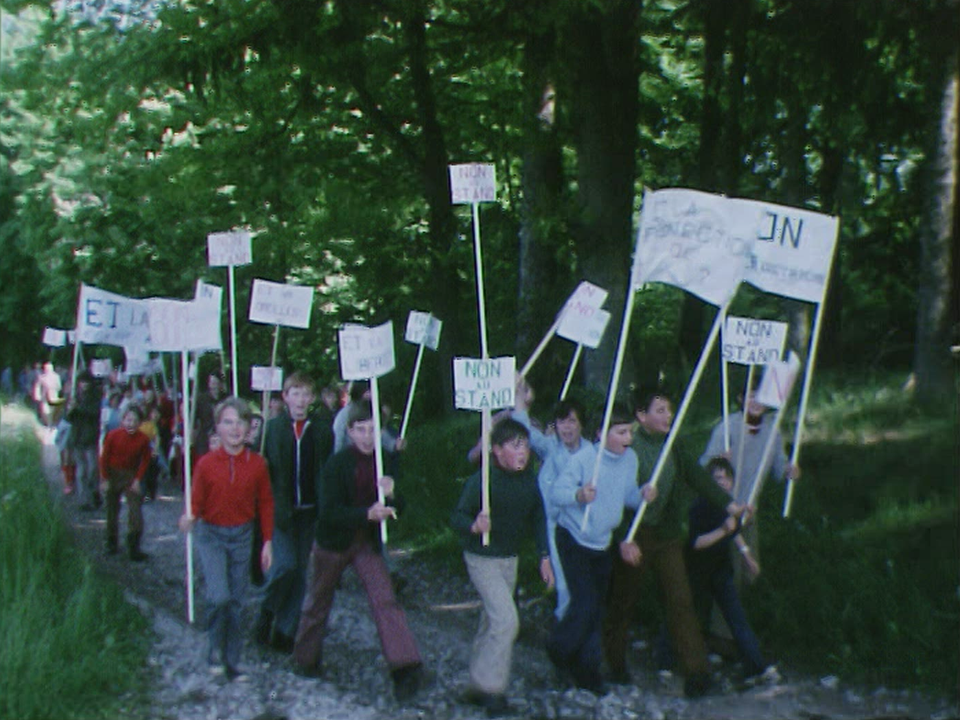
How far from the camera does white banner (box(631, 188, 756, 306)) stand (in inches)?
332

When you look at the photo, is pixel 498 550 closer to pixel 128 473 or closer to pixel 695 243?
pixel 695 243

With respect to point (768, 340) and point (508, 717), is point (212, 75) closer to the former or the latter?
point (768, 340)

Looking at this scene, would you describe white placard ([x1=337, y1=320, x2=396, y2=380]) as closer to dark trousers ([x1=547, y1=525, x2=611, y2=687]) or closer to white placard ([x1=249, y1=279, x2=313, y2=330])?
dark trousers ([x1=547, y1=525, x2=611, y2=687])

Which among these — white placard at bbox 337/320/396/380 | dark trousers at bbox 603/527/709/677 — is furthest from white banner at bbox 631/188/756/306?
white placard at bbox 337/320/396/380

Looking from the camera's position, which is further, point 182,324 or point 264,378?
point 264,378

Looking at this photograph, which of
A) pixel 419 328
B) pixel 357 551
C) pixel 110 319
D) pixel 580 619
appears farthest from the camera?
pixel 110 319

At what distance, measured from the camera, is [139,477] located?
1266 cm

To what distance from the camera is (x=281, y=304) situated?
11742mm

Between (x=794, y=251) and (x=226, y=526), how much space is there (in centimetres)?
401

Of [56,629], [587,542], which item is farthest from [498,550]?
[56,629]

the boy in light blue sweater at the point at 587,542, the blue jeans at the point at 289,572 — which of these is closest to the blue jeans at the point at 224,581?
the blue jeans at the point at 289,572

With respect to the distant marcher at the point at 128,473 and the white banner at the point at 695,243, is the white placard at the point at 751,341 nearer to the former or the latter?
A: the white banner at the point at 695,243

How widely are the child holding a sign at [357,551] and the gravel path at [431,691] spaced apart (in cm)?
20

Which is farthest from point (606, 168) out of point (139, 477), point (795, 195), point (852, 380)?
point (139, 477)
